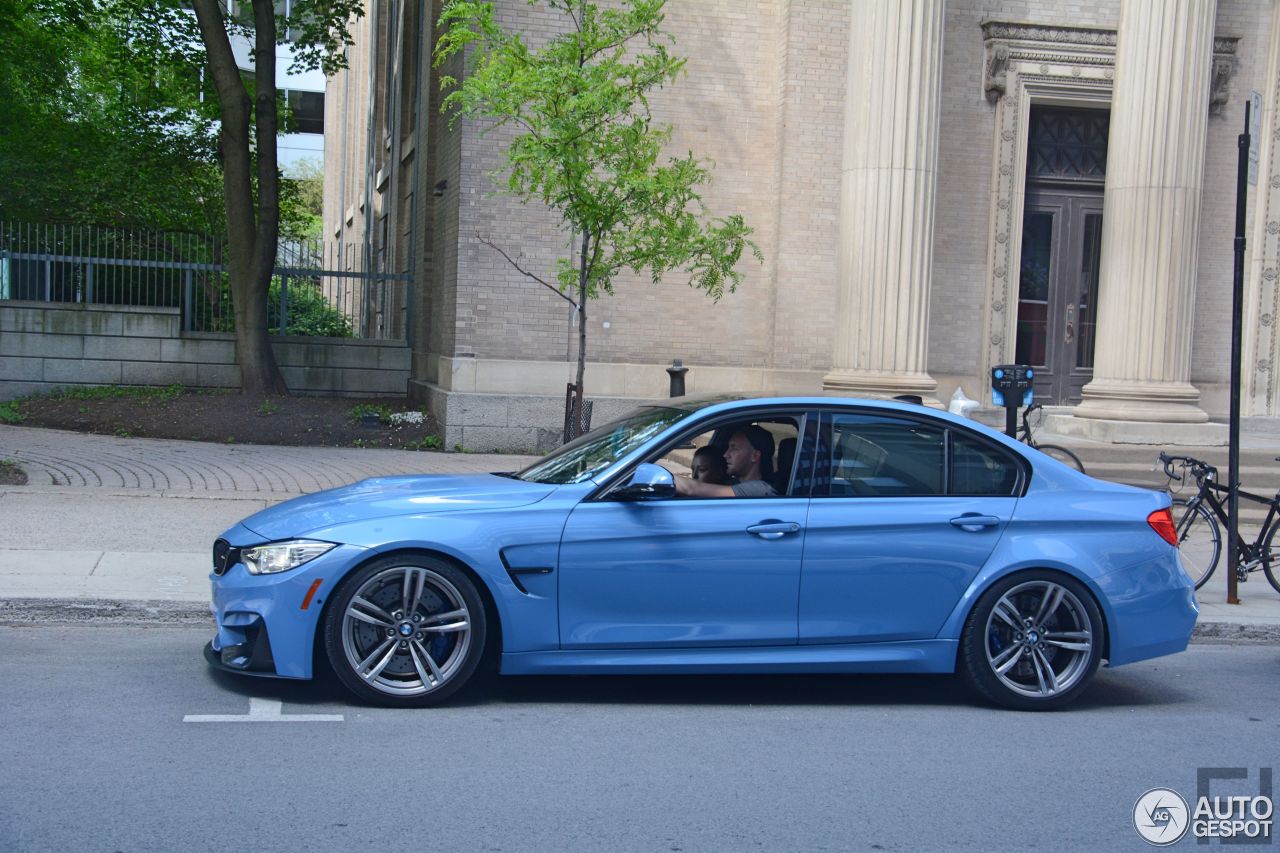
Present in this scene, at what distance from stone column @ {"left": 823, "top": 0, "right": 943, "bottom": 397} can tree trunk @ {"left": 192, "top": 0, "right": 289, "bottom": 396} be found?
8.66 metres

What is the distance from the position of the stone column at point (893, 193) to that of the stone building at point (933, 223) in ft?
0.09

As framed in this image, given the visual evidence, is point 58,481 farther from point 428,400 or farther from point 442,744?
point 442,744

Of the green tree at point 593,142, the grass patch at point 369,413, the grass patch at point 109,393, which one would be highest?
the green tree at point 593,142

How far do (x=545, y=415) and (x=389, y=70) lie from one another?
16628 mm

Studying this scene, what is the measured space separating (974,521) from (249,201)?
15.1 meters

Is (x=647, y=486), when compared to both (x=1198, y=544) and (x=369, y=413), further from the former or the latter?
(x=369, y=413)

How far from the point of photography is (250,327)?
1867cm

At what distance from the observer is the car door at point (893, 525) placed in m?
6.08

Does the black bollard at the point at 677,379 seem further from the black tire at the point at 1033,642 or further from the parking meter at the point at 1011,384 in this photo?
the black tire at the point at 1033,642

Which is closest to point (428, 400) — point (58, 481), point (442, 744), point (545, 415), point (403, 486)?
point (545, 415)

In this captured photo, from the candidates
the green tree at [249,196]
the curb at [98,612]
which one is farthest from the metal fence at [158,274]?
the curb at [98,612]

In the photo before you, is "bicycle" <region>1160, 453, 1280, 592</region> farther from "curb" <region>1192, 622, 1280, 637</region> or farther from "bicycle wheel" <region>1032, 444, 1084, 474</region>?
"bicycle wheel" <region>1032, 444, 1084, 474</region>

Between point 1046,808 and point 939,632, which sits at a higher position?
point 939,632

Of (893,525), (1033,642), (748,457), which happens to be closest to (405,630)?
→ (748,457)
